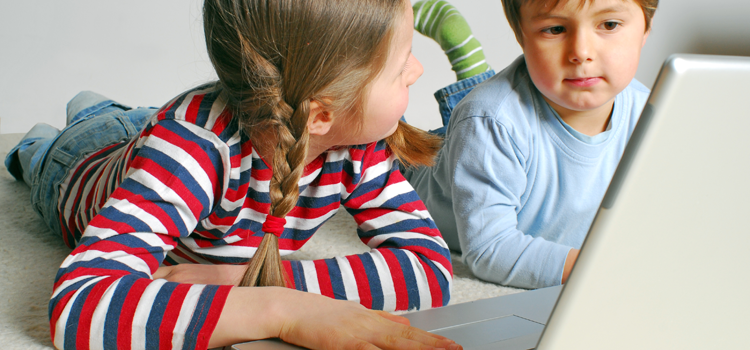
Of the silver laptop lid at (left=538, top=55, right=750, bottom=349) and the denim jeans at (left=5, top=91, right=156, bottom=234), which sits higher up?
the silver laptop lid at (left=538, top=55, right=750, bottom=349)

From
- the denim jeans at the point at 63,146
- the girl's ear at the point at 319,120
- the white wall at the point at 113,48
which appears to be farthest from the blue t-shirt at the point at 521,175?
the white wall at the point at 113,48

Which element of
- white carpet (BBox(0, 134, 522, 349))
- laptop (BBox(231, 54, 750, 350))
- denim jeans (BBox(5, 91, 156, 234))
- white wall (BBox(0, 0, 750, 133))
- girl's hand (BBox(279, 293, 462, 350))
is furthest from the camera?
white wall (BBox(0, 0, 750, 133))

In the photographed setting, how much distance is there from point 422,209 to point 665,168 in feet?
1.54

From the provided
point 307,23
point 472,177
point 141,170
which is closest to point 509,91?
point 472,177

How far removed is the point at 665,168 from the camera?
0.18m

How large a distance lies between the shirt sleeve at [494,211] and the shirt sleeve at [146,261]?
290 millimetres

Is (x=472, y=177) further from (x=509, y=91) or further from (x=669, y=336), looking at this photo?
(x=669, y=336)

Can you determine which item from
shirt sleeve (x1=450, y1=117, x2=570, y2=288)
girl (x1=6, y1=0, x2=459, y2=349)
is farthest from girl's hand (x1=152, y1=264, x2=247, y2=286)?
shirt sleeve (x1=450, y1=117, x2=570, y2=288)

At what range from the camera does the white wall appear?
1443 mm

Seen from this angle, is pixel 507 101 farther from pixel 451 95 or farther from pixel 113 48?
pixel 113 48

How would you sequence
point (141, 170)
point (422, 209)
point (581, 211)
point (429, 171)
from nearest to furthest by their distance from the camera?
1. point (141, 170)
2. point (422, 209)
3. point (581, 211)
4. point (429, 171)

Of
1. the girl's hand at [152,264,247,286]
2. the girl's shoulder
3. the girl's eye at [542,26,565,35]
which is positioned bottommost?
the girl's hand at [152,264,247,286]

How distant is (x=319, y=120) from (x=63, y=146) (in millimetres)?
530

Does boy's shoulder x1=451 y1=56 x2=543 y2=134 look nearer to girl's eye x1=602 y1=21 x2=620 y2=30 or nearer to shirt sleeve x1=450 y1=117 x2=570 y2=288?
shirt sleeve x1=450 y1=117 x2=570 y2=288
